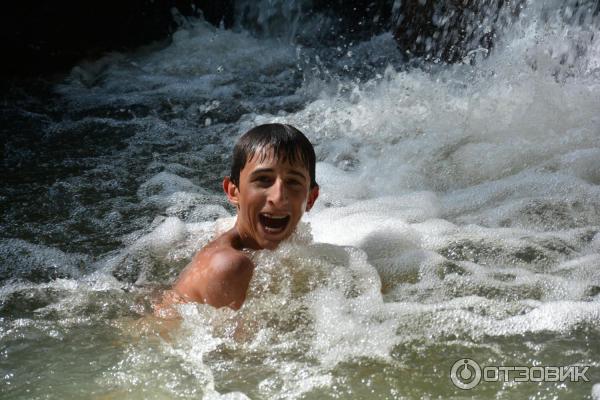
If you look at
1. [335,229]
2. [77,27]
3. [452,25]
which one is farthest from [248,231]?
[77,27]

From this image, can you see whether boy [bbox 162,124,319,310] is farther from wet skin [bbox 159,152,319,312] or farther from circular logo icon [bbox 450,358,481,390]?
circular logo icon [bbox 450,358,481,390]

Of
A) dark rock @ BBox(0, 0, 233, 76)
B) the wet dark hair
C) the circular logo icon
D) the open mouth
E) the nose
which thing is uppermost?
the wet dark hair

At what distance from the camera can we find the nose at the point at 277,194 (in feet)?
8.39

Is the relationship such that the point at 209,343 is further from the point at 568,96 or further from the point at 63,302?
the point at 568,96

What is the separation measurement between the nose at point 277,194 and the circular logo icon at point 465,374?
833 mm

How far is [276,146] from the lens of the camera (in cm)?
261

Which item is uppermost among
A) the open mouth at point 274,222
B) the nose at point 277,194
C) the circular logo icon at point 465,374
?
the nose at point 277,194

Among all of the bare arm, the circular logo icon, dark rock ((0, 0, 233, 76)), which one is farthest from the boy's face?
dark rock ((0, 0, 233, 76))

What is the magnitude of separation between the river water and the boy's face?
0.09 m

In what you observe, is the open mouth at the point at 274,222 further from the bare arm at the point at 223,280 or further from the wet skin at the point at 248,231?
the bare arm at the point at 223,280

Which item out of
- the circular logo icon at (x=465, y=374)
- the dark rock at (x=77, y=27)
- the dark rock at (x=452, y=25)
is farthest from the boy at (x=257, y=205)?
the dark rock at (x=77, y=27)

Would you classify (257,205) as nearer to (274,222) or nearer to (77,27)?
(274,222)

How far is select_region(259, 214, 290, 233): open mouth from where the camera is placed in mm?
2621

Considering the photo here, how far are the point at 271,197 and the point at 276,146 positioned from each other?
0.61 feet
